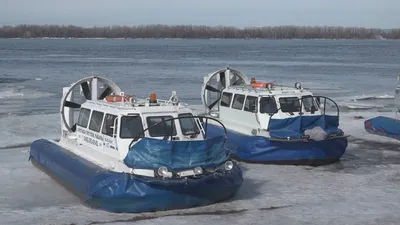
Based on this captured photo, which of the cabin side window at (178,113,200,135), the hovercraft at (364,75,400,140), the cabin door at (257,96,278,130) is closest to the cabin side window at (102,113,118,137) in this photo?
the cabin side window at (178,113,200,135)

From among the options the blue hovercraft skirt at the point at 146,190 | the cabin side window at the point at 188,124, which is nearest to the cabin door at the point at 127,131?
the blue hovercraft skirt at the point at 146,190

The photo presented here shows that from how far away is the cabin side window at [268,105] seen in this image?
1271 centimetres

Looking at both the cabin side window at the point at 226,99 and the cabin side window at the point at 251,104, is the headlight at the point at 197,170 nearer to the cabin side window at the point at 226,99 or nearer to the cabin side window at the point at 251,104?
the cabin side window at the point at 251,104

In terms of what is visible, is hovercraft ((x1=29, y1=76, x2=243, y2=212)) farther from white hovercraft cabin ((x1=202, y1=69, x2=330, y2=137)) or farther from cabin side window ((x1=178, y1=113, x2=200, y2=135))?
white hovercraft cabin ((x1=202, y1=69, x2=330, y2=137))

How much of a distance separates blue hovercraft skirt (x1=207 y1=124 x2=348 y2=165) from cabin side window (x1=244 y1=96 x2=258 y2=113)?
0.85 m

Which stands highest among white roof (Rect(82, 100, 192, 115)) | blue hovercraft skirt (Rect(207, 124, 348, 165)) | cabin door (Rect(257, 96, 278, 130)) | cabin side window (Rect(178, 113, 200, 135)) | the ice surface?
white roof (Rect(82, 100, 192, 115))

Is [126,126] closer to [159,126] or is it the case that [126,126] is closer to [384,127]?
[159,126]

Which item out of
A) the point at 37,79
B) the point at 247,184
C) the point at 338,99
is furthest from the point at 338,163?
the point at 37,79

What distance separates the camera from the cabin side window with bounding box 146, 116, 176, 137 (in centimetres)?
950

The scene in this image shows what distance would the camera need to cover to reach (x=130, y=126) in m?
9.59

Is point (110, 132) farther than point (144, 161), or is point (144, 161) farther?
point (110, 132)

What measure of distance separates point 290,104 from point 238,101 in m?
1.38

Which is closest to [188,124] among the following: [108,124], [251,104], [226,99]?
[108,124]

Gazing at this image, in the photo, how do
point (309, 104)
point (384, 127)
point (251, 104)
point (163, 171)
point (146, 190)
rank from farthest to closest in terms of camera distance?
point (384, 127) → point (251, 104) → point (309, 104) → point (163, 171) → point (146, 190)
